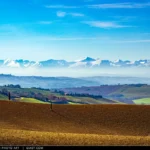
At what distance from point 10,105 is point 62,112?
10477mm

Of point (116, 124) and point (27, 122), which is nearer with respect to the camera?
point (27, 122)

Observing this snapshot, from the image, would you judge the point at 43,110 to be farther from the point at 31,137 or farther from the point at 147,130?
the point at 31,137

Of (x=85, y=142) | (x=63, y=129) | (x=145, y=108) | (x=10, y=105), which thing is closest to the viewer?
(x=85, y=142)

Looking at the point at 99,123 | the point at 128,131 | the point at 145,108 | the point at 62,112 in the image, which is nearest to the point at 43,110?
the point at 62,112

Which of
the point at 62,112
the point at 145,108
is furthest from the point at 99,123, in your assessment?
the point at 145,108

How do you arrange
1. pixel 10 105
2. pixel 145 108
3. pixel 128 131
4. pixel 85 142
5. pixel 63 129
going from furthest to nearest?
pixel 145 108, pixel 10 105, pixel 128 131, pixel 63 129, pixel 85 142

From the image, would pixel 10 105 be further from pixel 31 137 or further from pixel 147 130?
pixel 31 137

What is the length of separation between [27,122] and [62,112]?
46.1 feet

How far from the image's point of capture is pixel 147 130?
6194 centimetres

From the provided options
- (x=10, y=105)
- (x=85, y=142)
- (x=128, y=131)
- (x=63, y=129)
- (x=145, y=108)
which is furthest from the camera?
(x=145, y=108)

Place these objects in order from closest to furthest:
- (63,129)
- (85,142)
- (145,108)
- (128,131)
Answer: (85,142)
(63,129)
(128,131)
(145,108)

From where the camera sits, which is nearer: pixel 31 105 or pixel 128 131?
pixel 128 131

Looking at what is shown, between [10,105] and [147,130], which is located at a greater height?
[10,105]

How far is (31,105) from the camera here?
71.4 meters
